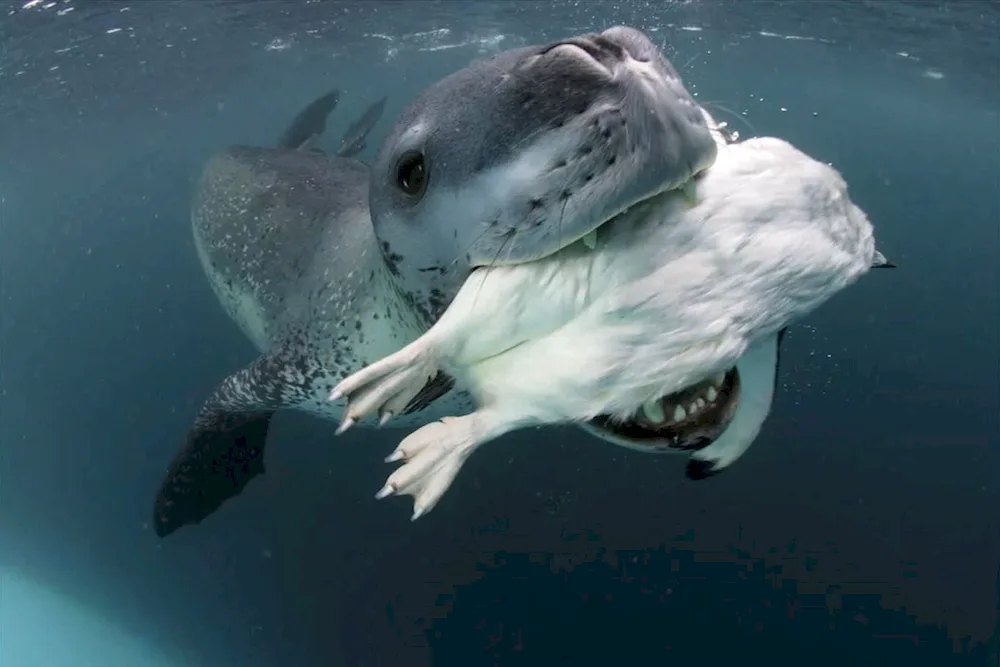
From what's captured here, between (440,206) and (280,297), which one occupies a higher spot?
(440,206)

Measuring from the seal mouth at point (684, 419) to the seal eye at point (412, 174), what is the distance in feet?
3.70

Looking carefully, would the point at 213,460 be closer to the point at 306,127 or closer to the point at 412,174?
the point at 412,174

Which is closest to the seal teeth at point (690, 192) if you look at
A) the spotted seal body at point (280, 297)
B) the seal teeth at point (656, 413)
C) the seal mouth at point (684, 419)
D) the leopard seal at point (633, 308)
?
the leopard seal at point (633, 308)

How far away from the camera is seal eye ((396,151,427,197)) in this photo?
265 centimetres

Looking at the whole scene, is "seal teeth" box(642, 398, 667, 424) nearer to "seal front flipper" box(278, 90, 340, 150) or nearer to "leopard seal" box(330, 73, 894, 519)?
"leopard seal" box(330, 73, 894, 519)

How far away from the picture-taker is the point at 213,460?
624 centimetres

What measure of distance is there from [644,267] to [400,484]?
0.88 meters

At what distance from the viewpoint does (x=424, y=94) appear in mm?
2766

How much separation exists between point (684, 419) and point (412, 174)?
53.2 inches

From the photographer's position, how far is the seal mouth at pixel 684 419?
2424 millimetres

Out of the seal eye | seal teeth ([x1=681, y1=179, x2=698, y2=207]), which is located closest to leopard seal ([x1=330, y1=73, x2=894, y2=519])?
seal teeth ([x1=681, y1=179, x2=698, y2=207])

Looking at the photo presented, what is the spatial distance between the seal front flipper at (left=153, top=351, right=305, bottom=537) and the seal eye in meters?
3.27

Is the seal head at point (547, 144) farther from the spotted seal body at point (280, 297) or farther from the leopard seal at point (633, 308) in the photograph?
the spotted seal body at point (280, 297)

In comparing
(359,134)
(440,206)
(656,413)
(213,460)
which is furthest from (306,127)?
(656,413)
